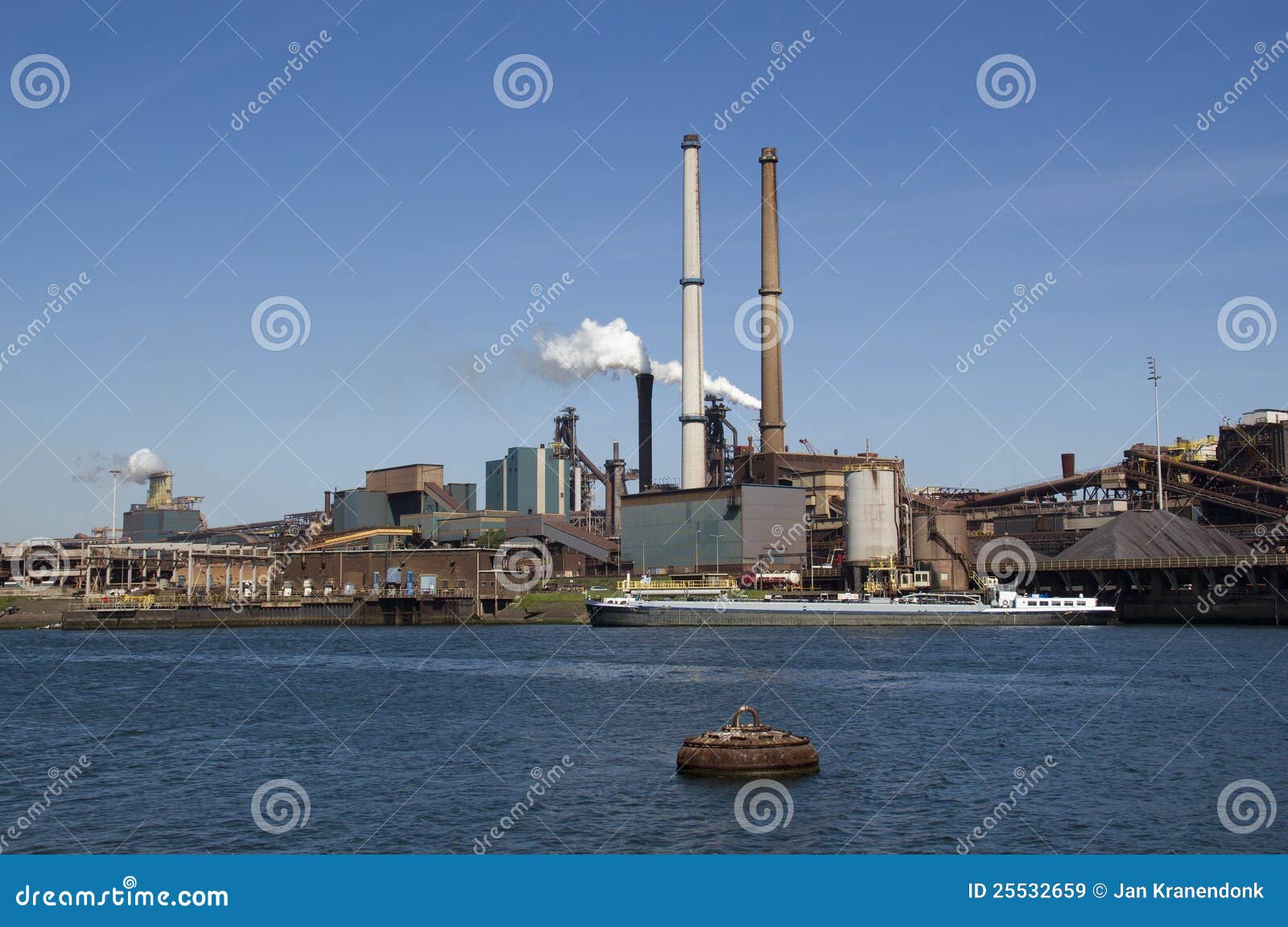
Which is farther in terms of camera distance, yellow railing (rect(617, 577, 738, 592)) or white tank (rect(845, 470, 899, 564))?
white tank (rect(845, 470, 899, 564))

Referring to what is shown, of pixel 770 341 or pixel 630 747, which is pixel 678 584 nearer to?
pixel 770 341

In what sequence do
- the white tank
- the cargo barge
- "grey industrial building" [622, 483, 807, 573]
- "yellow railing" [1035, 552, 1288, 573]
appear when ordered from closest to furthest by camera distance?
"yellow railing" [1035, 552, 1288, 573] → the cargo barge → the white tank → "grey industrial building" [622, 483, 807, 573]

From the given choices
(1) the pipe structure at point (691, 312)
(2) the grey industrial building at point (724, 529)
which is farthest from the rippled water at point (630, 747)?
(1) the pipe structure at point (691, 312)

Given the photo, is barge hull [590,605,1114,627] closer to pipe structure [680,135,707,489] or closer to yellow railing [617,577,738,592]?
yellow railing [617,577,738,592]

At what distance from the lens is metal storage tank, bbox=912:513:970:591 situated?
112m

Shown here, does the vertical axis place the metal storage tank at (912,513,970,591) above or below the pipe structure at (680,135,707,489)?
below

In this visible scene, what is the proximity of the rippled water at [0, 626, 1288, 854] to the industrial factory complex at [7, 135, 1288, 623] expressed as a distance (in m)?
37.1

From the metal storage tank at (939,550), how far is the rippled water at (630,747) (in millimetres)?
46015

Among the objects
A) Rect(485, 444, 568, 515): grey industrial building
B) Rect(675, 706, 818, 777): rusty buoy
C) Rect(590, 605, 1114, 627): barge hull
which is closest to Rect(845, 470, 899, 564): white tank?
Rect(590, 605, 1114, 627): barge hull

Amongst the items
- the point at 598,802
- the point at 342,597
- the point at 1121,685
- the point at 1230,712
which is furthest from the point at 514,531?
the point at 598,802

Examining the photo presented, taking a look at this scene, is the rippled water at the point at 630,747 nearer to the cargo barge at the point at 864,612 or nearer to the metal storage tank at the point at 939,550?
the cargo barge at the point at 864,612

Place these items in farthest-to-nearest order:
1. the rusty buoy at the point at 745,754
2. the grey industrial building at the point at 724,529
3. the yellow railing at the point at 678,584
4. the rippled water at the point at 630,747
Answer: the grey industrial building at the point at 724,529, the yellow railing at the point at 678,584, the rusty buoy at the point at 745,754, the rippled water at the point at 630,747

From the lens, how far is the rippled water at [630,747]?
22.3 meters

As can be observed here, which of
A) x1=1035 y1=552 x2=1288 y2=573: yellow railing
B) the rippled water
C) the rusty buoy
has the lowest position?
the rippled water
